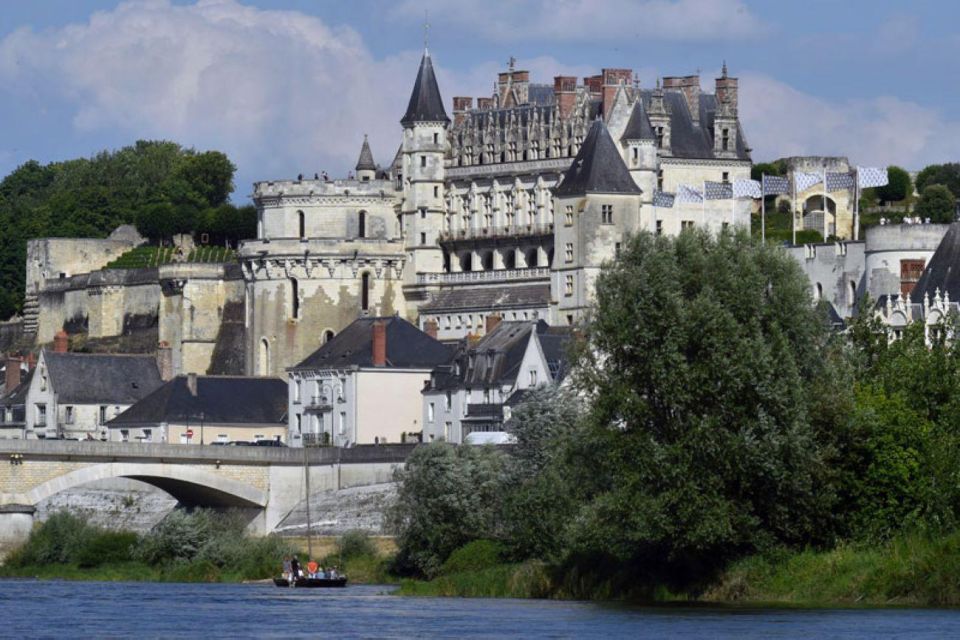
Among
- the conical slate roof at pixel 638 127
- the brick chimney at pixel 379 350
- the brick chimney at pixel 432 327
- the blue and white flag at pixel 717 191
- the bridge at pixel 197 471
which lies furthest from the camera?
the blue and white flag at pixel 717 191

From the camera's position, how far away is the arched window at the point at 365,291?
106 meters

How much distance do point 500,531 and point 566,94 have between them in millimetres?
41011

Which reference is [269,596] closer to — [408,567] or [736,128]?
[408,567]

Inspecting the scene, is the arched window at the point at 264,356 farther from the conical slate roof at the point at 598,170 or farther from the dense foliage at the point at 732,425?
the dense foliage at the point at 732,425

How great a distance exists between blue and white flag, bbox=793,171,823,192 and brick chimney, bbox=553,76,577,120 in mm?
11744

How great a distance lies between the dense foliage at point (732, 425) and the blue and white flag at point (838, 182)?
190ft

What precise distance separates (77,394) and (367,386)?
47.7 ft

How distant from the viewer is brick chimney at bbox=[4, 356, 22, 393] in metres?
109

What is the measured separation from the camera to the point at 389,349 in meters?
92.2

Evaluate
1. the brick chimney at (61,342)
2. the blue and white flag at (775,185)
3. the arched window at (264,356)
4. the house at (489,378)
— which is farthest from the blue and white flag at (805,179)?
the brick chimney at (61,342)

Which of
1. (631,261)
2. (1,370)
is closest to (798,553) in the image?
(631,261)

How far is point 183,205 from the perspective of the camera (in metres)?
138

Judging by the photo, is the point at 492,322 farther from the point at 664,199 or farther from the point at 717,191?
the point at 717,191

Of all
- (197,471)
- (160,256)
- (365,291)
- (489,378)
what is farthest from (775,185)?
(197,471)
